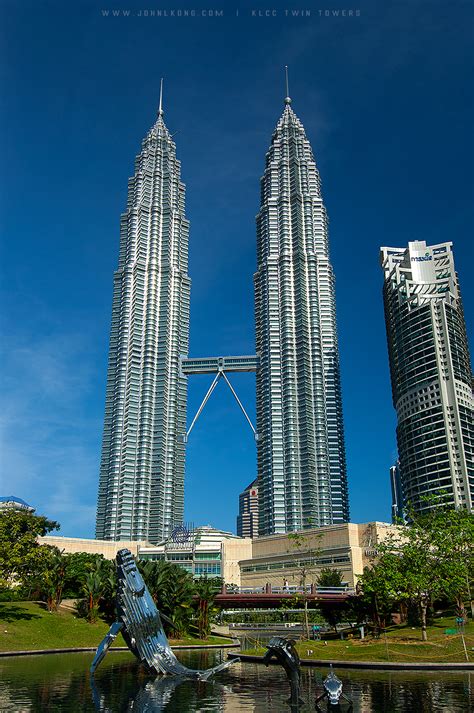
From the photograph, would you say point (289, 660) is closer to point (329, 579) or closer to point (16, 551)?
point (16, 551)

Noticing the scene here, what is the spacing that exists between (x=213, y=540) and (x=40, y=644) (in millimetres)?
128773

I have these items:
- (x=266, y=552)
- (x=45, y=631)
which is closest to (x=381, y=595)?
(x=45, y=631)

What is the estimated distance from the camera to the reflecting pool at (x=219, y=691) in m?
31.4

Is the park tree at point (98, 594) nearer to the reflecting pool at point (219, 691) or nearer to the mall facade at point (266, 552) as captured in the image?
the reflecting pool at point (219, 691)

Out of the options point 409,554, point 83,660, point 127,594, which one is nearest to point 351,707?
point 127,594

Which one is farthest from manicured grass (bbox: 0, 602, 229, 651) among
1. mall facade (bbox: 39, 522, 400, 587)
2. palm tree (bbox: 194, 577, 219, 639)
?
mall facade (bbox: 39, 522, 400, 587)

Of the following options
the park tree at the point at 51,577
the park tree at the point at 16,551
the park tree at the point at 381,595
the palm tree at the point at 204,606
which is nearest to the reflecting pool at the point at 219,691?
the park tree at the point at 381,595

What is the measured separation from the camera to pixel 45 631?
76562mm

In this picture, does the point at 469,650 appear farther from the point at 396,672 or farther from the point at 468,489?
the point at 468,489

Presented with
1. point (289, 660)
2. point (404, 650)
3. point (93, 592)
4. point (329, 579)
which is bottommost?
point (404, 650)

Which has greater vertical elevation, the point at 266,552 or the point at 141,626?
the point at 266,552

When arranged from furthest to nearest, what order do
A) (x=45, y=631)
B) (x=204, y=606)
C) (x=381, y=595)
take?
(x=204, y=606), (x=45, y=631), (x=381, y=595)

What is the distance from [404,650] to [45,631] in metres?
46.1

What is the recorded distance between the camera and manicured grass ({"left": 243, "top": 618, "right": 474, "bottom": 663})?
50.4 m
